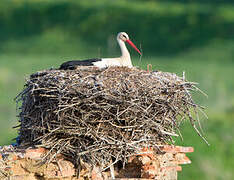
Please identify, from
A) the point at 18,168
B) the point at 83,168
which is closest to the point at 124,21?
the point at 83,168

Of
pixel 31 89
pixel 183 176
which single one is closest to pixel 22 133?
pixel 31 89

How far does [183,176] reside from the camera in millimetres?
22422

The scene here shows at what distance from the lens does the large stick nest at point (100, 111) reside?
7.61 metres

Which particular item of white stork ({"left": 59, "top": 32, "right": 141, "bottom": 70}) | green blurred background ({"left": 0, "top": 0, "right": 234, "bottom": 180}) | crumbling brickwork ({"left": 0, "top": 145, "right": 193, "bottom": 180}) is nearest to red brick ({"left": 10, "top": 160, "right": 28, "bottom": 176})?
crumbling brickwork ({"left": 0, "top": 145, "right": 193, "bottom": 180})

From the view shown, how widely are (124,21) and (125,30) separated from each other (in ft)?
9.20

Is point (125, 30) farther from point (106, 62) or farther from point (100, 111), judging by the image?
point (100, 111)

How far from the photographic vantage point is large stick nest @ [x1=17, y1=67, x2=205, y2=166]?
25.0 feet

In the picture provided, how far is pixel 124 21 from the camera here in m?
46.6

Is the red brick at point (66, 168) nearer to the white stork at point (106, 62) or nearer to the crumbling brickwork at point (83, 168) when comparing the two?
the crumbling brickwork at point (83, 168)

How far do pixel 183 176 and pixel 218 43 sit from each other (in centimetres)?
2193

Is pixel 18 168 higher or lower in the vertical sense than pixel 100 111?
lower

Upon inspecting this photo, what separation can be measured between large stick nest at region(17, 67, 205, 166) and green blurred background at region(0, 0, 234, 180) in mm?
22926

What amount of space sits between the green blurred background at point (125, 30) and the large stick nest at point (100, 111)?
75.2 feet

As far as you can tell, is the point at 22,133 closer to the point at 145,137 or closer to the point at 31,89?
the point at 31,89
